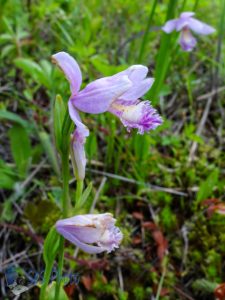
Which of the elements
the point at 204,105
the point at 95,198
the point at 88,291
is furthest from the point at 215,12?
the point at 88,291

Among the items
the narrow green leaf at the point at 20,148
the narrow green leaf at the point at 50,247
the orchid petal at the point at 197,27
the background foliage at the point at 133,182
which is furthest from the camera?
the orchid petal at the point at 197,27

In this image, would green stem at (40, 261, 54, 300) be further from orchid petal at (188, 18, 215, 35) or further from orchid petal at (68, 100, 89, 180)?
orchid petal at (188, 18, 215, 35)

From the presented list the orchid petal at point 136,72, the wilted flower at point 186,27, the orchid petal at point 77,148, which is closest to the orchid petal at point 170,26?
the wilted flower at point 186,27

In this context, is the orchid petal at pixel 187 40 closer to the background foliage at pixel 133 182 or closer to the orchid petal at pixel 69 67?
the background foliage at pixel 133 182

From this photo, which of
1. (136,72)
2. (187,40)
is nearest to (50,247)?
(136,72)

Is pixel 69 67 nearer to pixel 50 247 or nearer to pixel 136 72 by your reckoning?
pixel 136 72

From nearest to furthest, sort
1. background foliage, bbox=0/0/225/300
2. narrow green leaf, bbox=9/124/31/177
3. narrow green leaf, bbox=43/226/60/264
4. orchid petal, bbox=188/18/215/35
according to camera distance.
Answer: narrow green leaf, bbox=43/226/60/264 < background foliage, bbox=0/0/225/300 < narrow green leaf, bbox=9/124/31/177 < orchid petal, bbox=188/18/215/35

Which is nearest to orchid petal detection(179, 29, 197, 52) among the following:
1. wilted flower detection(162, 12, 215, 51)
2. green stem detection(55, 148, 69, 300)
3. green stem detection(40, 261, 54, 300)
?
wilted flower detection(162, 12, 215, 51)
